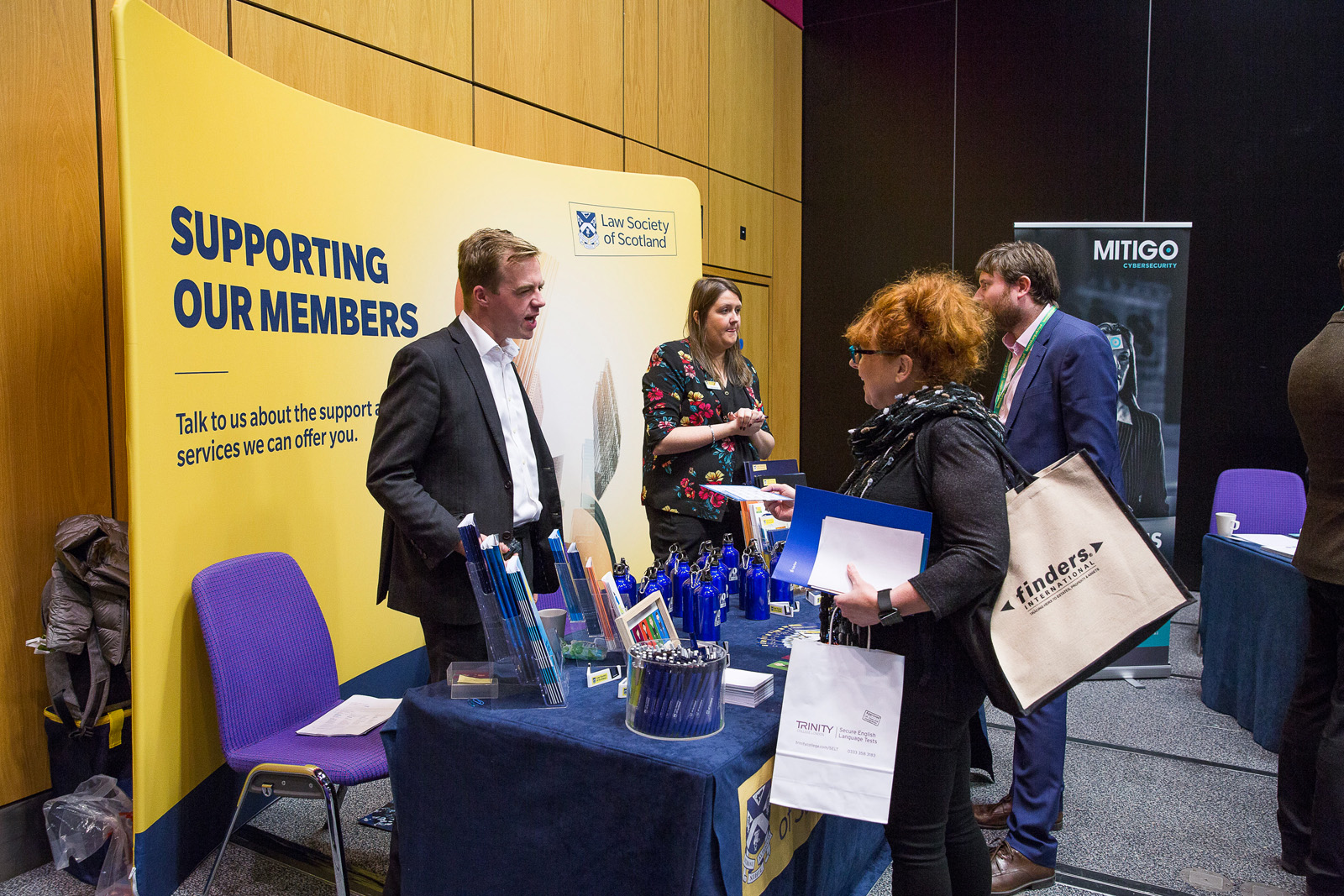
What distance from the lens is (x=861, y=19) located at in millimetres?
6551

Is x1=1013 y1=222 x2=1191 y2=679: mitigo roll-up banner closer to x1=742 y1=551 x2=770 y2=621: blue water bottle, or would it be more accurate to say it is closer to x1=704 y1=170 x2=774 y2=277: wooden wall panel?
x1=704 y1=170 x2=774 y2=277: wooden wall panel

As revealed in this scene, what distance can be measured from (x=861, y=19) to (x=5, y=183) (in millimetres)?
5942

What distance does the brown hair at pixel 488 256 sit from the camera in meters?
2.12

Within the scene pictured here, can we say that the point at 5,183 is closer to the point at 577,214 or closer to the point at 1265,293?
the point at 577,214

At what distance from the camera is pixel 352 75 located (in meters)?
3.36

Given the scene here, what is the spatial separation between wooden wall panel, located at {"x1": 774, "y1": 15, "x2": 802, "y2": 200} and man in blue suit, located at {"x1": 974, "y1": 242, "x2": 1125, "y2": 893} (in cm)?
437

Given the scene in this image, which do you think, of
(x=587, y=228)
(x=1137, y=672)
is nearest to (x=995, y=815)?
(x=1137, y=672)

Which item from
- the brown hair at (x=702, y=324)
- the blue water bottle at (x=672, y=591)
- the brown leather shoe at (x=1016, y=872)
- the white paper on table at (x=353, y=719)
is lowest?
the brown leather shoe at (x=1016, y=872)

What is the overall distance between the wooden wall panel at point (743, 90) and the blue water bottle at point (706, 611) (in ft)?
14.8

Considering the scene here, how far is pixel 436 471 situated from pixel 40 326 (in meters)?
1.37

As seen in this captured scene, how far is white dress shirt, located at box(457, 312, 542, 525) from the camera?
216 cm

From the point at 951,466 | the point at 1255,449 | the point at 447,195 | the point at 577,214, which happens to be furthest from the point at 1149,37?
the point at 951,466

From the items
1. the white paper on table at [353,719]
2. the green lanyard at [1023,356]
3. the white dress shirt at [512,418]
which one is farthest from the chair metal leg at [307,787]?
the green lanyard at [1023,356]

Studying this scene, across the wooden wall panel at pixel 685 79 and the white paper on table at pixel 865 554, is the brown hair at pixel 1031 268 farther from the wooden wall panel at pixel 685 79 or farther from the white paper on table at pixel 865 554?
the wooden wall panel at pixel 685 79
